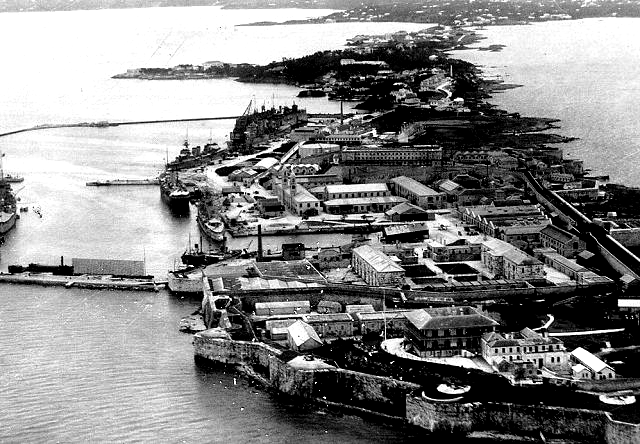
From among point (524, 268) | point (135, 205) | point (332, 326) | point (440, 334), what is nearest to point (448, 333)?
point (440, 334)

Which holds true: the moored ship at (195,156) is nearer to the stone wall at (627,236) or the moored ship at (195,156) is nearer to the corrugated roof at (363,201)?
the corrugated roof at (363,201)

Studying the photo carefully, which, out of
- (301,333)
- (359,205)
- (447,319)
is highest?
(447,319)

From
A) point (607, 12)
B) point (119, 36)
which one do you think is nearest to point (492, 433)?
point (119, 36)

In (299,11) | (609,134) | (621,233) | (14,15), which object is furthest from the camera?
(14,15)

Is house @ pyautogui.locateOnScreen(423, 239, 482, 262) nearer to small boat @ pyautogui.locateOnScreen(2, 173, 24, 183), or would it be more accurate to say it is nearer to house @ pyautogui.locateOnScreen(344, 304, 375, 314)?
house @ pyautogui.locateOnScreen(344, 304, 375, 314)

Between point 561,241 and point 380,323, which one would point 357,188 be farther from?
point 380,323

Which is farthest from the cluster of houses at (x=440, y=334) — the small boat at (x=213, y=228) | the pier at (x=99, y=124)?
the pier at (x=99, y=124)

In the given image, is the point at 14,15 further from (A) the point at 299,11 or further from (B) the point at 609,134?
(B) the point at 609,134
